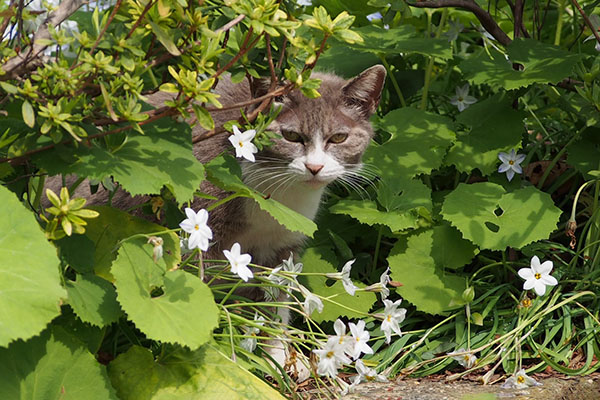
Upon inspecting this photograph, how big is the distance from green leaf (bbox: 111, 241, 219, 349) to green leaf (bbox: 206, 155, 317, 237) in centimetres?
32

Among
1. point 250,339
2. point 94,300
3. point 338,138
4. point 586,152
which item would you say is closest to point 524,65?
point 586,152

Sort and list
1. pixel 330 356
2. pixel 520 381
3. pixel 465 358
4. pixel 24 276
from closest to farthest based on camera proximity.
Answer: pixel 24 276, pixel 330 356, pixel 520 381, pixel 465 358

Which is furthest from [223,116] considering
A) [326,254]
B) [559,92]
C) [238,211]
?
[559,92]

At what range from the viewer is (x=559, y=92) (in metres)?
3.60

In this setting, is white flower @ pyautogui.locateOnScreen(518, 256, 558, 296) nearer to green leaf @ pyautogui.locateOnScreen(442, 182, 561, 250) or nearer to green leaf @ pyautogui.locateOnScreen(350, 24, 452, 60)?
green leaf @ pyautogui.locateOnScreen(442, 182, 561, 250)

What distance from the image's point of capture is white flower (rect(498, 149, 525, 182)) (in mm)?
3342

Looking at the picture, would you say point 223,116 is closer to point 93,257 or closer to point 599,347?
point 93,257

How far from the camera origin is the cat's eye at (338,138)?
10.2ft

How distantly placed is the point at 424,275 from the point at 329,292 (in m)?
0.39

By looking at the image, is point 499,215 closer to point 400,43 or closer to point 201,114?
point 400,43

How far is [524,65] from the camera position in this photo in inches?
128

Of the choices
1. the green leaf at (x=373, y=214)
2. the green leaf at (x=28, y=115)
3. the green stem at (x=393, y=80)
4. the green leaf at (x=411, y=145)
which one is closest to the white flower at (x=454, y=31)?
the green stem at (x=393, y=80)

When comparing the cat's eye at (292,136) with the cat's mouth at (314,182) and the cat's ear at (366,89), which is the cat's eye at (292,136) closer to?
the cat's mouth at (314,182)

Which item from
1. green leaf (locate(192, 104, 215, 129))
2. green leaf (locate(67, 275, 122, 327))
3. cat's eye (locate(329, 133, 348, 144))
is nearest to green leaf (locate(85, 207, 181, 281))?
green leaf (locate(67, 275, 122, 327))
